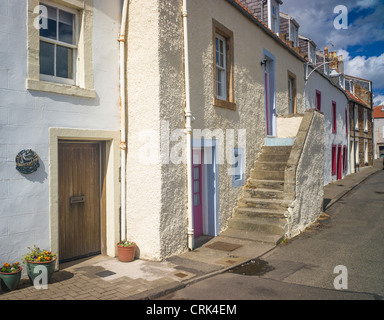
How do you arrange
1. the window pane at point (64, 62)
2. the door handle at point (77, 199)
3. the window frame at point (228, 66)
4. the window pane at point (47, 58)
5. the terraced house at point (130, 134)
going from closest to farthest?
the terraced house at point (130, 134) < the window pane at point (47, 58) < the window pane at point (64, 62) < the door handle at point (77, 199) < the window frame at point (228, 66)

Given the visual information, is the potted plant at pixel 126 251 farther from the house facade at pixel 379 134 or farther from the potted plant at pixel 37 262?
the house facade at pixel 379 134

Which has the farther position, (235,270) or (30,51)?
(235,270)

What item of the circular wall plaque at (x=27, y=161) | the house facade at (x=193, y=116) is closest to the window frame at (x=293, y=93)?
the house facade at (x=193, y=116)

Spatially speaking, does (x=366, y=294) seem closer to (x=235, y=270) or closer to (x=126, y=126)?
(x=235, y=270)

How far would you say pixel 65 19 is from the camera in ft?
20.7

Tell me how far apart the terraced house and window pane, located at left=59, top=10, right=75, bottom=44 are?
0.02 metres

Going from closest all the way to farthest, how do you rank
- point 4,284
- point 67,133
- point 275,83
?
point 4,284
point 67,133
point 275,83

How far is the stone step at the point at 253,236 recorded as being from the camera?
7914 millimetres

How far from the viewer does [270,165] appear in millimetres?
10406

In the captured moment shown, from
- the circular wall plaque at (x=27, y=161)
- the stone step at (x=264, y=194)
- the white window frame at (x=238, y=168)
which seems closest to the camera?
the circular wall plaque at (x=27, y=161)

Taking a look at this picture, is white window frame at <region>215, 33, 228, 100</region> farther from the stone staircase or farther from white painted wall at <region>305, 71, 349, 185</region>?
white painted wall at <region>305, 71, 349, 185</region>

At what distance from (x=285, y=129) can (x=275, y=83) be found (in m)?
1.69

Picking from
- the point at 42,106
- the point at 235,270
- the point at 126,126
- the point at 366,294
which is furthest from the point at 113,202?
the point at 366,294

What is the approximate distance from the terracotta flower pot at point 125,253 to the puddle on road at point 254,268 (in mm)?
1863
